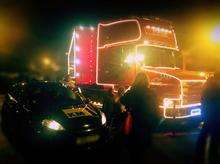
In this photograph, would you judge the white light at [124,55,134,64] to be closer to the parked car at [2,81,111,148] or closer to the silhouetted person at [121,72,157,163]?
the parked car at [2,81,111,148]

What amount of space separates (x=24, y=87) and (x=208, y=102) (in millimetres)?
4966

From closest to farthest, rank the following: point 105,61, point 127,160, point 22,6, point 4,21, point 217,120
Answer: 1. point 217,120
2. point 127,160
3. point 105,61
4. point 4,21
5. point 22,6

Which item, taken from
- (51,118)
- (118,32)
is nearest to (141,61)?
(118,32)

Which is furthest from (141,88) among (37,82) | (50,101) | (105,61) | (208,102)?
(105,61)

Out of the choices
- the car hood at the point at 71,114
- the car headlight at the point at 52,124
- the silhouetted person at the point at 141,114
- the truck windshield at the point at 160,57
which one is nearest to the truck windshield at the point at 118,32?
the truck windshield at the point at 160,57

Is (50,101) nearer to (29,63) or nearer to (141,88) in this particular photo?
(141,88)

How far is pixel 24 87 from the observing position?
972 centimetres

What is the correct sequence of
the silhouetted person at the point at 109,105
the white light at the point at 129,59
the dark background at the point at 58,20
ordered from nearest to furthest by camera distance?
1. the silhouetted person at the point at 109,105
2. the white light at the point at 129,59
3. the dark background at the point at 58,20

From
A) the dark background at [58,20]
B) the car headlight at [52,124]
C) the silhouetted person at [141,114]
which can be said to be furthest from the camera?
the dark background at [58,20]

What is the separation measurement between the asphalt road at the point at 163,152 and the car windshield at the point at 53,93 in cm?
146

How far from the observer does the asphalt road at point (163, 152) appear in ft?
26.1

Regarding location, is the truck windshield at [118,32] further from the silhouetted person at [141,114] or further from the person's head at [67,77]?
the silhouetted person at [141,114]

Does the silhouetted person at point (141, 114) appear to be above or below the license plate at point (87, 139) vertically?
above

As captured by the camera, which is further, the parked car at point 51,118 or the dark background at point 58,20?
the dark background at point 58,20
